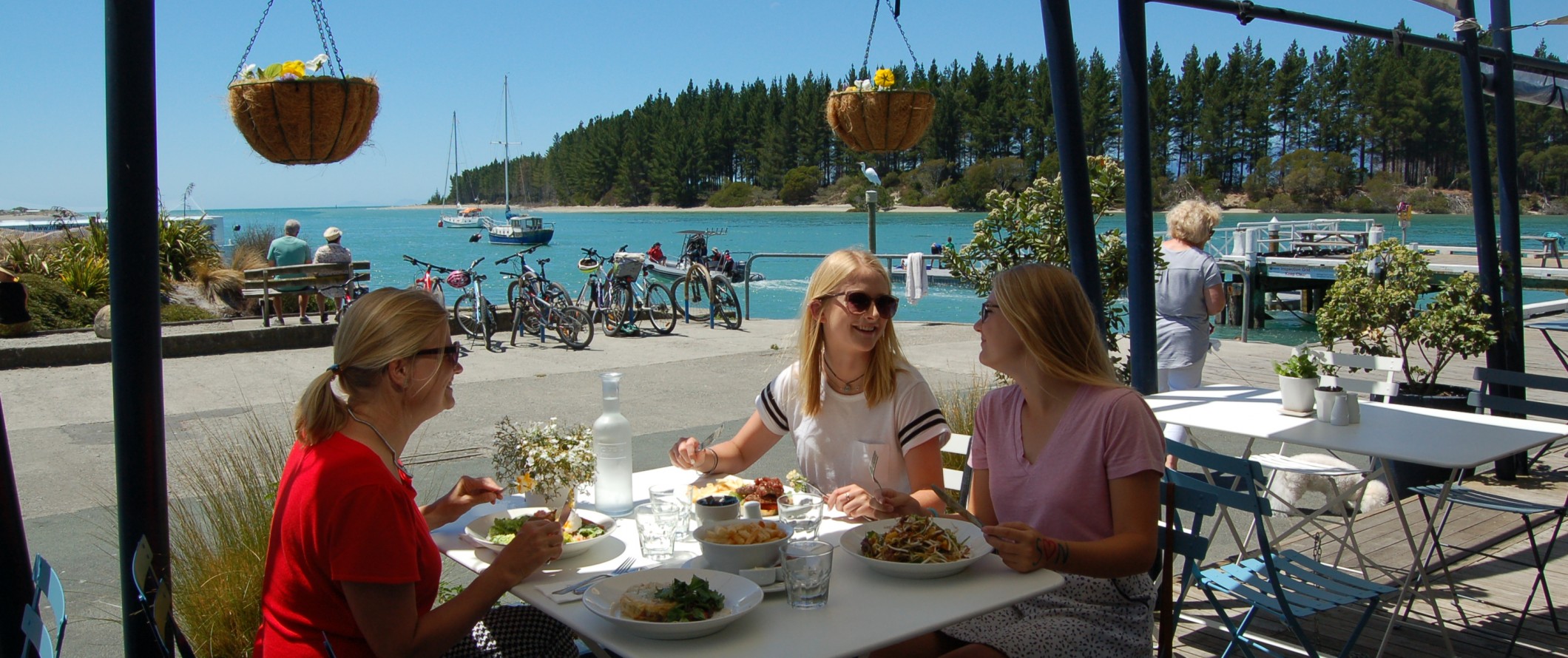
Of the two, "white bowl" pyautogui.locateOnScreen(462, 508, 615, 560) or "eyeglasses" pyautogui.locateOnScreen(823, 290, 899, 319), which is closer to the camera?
"white bowl" pyautogui.locateOnScreen(462, 508, 615, 560)

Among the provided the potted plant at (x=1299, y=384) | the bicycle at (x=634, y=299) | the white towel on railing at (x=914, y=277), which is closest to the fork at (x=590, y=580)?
the potted plant at (x=1299, y=384)

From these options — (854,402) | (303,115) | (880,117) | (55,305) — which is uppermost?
(880,117)

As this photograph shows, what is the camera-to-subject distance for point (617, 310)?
13234mm

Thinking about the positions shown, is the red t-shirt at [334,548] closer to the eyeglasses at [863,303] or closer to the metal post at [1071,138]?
the eyeglasses at [863,303]

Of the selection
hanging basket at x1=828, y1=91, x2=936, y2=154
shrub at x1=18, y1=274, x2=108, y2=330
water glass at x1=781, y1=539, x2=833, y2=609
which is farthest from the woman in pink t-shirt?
shrub at x1=18, y1=274, x2=108, y2=330

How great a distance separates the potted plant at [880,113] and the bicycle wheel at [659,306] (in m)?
8.44

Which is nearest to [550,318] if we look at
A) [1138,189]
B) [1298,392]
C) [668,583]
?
[1138,189]

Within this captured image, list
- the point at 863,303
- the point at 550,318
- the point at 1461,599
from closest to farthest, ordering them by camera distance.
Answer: the point at 863,303 < the point at 1461,599 < the point at 550,318

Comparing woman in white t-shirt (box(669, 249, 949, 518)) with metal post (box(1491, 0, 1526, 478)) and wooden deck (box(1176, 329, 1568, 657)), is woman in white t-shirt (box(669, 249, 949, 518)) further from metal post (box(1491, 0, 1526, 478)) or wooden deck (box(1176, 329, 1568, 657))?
metal post (box(1491, 0, 1526, 478))

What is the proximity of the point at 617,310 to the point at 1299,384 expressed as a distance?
408 inches

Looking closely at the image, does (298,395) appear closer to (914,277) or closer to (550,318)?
(550,318)

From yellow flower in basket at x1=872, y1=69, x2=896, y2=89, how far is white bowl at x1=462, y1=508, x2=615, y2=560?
11.3 ft

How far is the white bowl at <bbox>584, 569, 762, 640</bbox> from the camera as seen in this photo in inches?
66.3

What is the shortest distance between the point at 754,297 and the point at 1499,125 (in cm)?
2869
